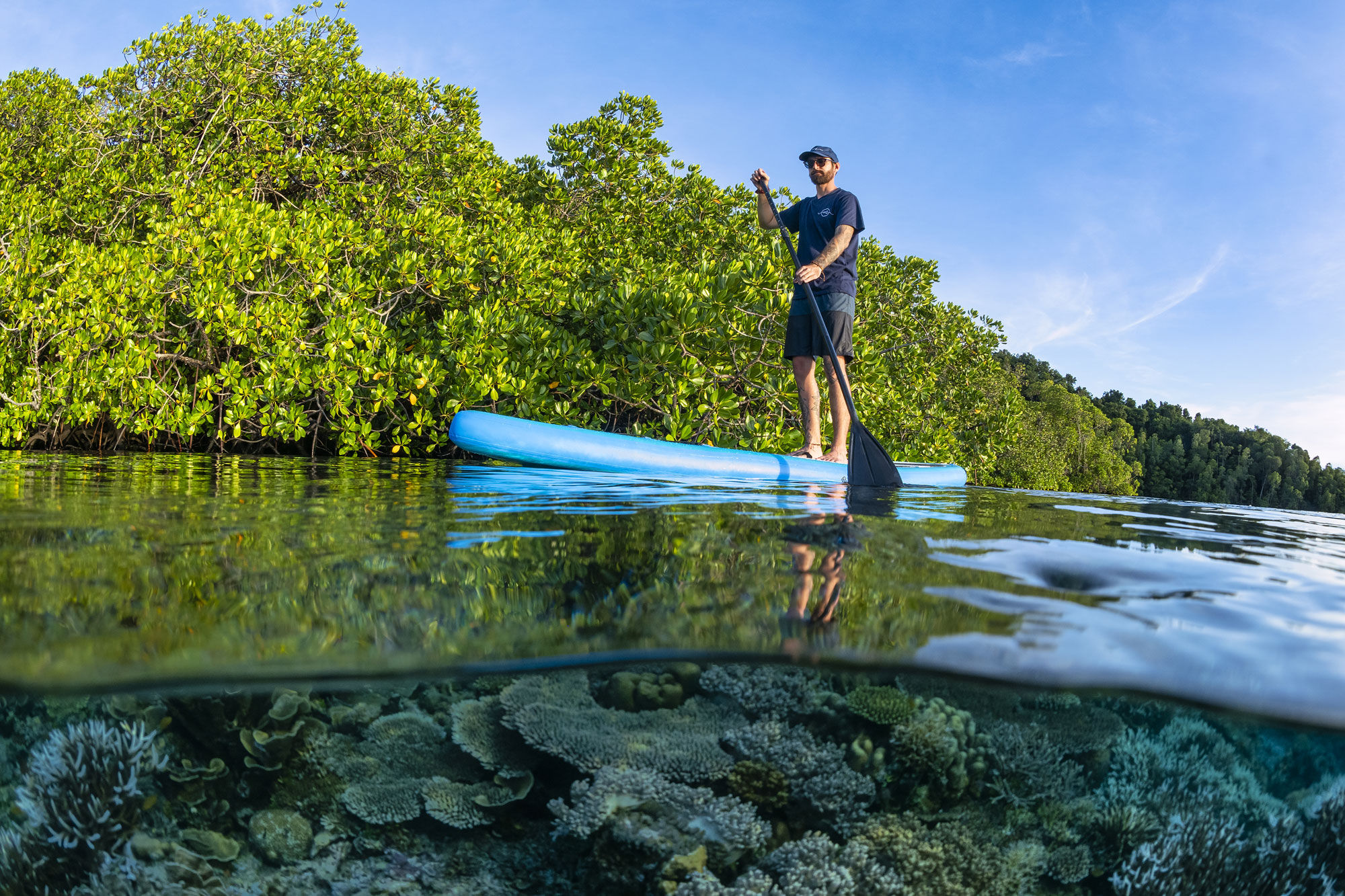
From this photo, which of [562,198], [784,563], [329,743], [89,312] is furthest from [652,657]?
[562,198]

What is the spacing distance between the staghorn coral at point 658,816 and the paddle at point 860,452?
3.21 meters

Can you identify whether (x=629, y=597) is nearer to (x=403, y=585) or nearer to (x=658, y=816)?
(x=403, y=585)

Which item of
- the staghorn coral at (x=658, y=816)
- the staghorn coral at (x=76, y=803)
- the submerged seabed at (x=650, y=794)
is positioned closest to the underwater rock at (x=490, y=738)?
the submerged seabed at (x=650, y=794)

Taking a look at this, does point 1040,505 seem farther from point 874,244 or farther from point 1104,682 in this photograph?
point 874,244

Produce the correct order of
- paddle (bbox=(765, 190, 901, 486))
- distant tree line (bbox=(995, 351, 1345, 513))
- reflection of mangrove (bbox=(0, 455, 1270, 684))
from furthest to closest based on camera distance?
distant tree line (bbox=(995, 351, 1345, 513)) < paddle (bbox=(765, 190, 901, 486)) < reflection of mangrove (bbox=(0, 455, 1270, 684))

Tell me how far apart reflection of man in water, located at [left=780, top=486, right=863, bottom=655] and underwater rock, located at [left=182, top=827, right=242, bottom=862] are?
1706mm

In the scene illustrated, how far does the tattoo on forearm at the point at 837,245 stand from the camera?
18.2 ft

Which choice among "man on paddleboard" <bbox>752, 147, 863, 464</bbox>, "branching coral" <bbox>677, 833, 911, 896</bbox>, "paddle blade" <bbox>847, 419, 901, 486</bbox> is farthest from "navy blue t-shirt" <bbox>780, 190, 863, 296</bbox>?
"branching coral" <bbox>677, 833, 911, 896</bbox>

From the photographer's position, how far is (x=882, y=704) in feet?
7.23

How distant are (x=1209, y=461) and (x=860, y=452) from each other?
230ft

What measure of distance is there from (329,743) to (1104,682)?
1.99 metres

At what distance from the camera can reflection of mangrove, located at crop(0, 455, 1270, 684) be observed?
1261 mm

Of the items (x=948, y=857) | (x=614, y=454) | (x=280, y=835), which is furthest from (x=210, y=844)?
(x=614, y=454)

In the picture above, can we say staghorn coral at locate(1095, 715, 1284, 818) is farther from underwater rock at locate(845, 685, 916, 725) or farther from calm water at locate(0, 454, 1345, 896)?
underwater rock at locate(845, 685, 916, 725)
